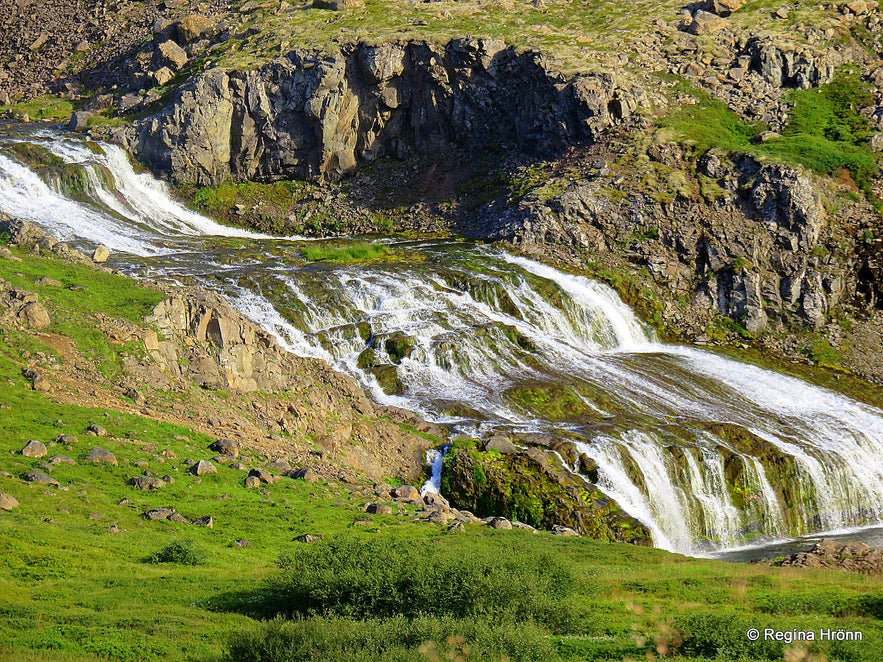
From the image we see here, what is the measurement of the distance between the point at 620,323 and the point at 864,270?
16218mm

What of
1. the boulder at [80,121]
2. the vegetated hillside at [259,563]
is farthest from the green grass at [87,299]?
the boulder at [80,121]

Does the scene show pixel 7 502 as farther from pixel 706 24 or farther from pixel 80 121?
pixel 706 24

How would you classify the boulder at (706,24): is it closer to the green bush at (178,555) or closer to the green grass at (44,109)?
the green grass at (44,109)

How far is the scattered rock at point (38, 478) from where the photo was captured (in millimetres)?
25156

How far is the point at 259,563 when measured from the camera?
76.3 ft

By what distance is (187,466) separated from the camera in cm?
2861

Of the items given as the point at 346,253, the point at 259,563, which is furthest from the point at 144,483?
the point at 346,253

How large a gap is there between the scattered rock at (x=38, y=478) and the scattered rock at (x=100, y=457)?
169 cm

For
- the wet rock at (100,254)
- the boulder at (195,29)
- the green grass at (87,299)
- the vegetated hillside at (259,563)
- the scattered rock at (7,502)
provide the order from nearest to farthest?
the vegetated hillside at (259,563) → the scattered rock at (7,502) → the green grass at (87,299) → the wet rock at (100,254) → the boulder at (195,29)

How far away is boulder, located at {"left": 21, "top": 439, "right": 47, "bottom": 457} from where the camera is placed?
2633 centimetres

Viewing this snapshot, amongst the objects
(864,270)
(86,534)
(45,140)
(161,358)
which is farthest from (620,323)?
(45,140)

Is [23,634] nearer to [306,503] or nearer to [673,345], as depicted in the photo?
[306,503]

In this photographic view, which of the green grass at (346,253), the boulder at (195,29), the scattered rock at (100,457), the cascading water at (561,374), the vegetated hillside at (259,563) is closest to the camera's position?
the vegetated hillside at (259,563)

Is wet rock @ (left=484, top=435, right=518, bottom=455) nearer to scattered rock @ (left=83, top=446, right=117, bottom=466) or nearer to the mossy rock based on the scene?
the mossy rock
